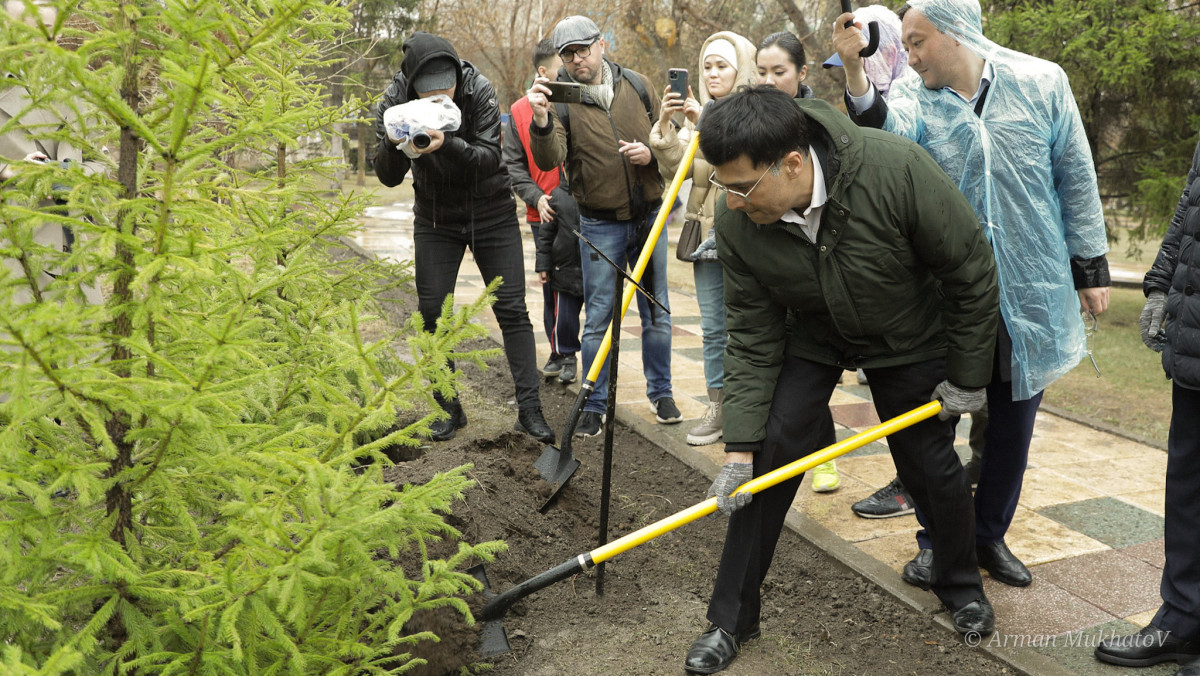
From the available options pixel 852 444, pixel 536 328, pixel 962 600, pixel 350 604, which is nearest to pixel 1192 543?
pixel 962 600

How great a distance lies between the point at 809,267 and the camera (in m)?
2.75

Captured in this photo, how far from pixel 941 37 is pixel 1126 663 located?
2.11m

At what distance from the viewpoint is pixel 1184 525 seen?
9.26 ft

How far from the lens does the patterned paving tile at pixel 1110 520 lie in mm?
3791

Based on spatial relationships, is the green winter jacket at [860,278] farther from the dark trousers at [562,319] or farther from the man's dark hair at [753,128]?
the dark trousers at [562,319]

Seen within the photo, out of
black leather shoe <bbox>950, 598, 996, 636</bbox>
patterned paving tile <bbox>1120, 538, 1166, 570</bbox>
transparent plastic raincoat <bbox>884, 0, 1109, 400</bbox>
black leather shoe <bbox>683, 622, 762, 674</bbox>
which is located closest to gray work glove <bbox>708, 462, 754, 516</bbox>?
black leather shoe <bbox>683, 622, 762, 674</bbox>

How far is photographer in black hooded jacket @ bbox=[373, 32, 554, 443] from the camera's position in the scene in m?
4.42

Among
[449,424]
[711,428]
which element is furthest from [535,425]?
[711,428]

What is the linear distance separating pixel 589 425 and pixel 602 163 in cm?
148

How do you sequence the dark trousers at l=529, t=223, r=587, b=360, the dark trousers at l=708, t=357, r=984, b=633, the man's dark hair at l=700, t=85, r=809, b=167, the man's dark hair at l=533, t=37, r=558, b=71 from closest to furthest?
the man's dark hair at l=700, t=85, r=809, b=167 < the dark trousers at l=708, t=357, r=984, b=633 < the man's dark hair at l=533, t=37, r=558, b=71 < the dark trousers at l=529, t=223, r=587, b=360

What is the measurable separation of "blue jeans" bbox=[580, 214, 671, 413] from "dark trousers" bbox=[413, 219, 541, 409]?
0.38 meters

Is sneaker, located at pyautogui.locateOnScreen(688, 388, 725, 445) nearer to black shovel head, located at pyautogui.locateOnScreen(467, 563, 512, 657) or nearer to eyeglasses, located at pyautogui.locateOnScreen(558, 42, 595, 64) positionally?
eyeglasses, located at pyautogui.locateOnScreen(558, 42, 595, 64)

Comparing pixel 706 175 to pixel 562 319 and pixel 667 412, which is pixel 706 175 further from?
pixel 562 319

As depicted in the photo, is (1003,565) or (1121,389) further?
(1121,389)
